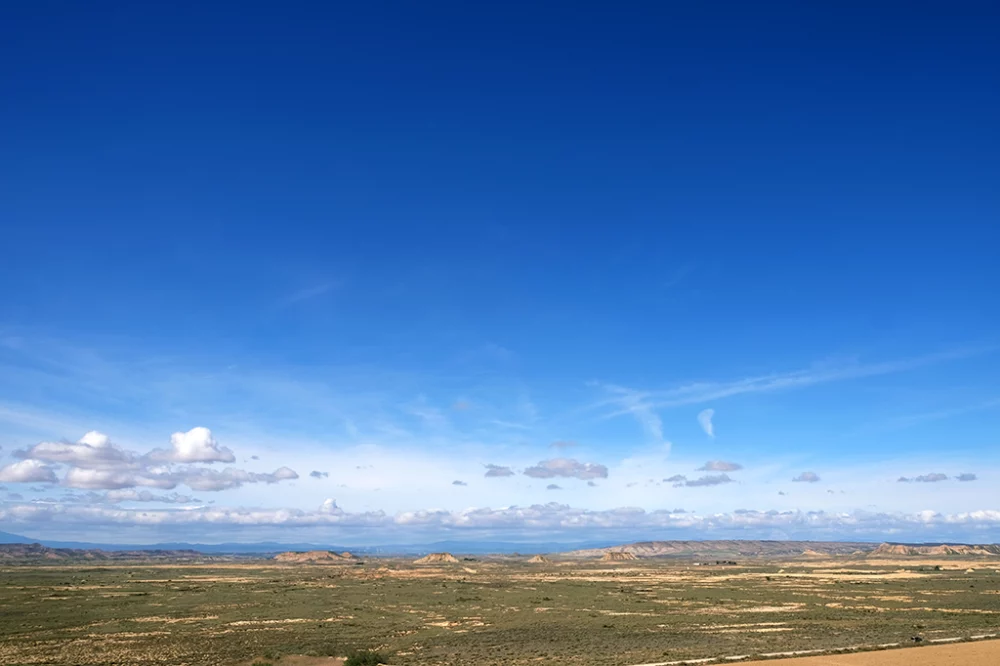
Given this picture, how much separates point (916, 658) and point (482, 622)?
3155cm

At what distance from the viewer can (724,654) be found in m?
35.8

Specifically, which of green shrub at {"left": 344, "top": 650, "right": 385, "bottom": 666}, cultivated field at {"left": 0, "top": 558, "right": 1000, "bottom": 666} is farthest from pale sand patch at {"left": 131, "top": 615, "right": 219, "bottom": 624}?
green shrub at {"left": 344, "top": 650, "right": 385, "bottom": 666}

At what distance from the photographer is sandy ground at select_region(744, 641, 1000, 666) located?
31.9 meters

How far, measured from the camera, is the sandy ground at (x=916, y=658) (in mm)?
31906

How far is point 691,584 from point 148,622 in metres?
72.4

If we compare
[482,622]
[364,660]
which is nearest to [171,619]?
[482,622]

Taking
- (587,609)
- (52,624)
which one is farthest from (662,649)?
(52,624)

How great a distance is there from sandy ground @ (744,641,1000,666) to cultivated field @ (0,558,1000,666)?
103cm

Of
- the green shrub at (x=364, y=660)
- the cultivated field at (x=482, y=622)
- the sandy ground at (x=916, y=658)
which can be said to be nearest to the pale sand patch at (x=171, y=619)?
the cultivated field at (x=482, y=622)

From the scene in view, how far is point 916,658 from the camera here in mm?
33219

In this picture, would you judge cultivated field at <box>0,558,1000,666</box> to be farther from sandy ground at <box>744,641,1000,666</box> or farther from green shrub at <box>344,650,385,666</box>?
green shrub at <box>344,650,385,666</box>

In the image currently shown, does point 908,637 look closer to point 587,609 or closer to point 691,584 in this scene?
point 587,609

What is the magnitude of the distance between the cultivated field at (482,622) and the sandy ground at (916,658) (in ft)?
3.37

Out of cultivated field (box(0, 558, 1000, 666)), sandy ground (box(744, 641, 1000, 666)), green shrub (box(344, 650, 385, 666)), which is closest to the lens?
sandy ground (box(744, 641, 1000, 666))
